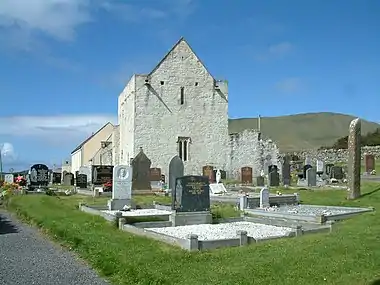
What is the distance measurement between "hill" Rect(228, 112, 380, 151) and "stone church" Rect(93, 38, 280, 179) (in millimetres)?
72056

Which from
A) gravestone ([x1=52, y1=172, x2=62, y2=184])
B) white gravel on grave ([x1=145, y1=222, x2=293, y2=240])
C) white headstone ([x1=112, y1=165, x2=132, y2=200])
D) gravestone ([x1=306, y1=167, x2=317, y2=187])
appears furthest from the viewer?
gravestone ([x1=52, y1=172, x2=62, y2=184])

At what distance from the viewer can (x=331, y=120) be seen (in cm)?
14212

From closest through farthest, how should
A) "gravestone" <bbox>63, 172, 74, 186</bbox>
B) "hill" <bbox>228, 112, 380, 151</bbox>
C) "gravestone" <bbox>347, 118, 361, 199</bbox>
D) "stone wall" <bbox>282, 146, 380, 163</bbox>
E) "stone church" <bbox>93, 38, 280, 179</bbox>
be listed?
"gravestone" <bbox>347, 118, 361, 199</bbox> → "gravestone" <bbox>63, 172, 74, 186</bbox> → "stone church" <bbox>93, 38, 280, 179</bbox> → "stone wall" <bbox>282, 146, 380, 163</bbox> → "hill" <bbox>228, 112, 380, 151</bbox>

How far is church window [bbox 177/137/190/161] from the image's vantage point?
45.3m

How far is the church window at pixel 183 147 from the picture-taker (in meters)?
45.3

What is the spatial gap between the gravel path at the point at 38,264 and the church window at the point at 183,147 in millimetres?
31894

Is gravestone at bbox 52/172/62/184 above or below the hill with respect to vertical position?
below

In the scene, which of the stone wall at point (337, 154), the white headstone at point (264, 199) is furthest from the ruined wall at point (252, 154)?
the white headstone at point (264, 199)

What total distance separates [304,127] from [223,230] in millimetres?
129596

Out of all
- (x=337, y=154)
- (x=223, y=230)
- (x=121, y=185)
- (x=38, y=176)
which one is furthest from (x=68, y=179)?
(x=223, y=230)

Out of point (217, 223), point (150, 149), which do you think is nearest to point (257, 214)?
point (217, 223)

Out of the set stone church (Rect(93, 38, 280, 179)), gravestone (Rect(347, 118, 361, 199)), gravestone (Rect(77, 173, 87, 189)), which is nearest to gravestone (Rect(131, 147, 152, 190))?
gravestone (Rect(77, 173, 87, 189))

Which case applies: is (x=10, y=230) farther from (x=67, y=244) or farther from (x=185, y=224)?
(x=185, y=224)

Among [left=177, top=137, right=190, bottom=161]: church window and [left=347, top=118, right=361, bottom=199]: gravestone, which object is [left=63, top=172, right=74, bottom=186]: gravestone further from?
[left=347, top=118, right=361, bottom=199]: gravestone
